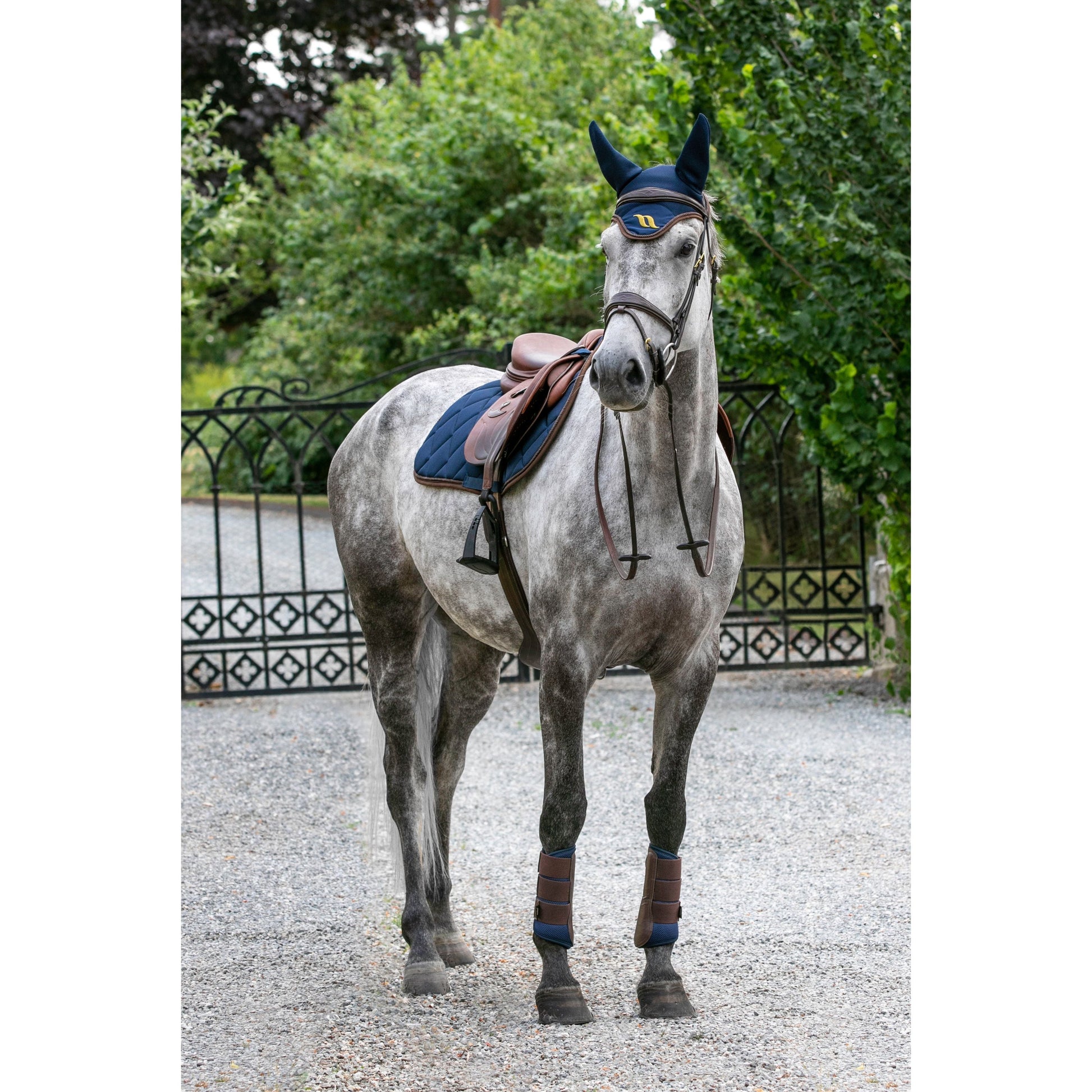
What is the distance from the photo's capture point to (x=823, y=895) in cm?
448

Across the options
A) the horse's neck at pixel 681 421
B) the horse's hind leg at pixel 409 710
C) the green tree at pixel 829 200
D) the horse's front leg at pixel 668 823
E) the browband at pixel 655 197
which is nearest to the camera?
the browband at pixel 655 197

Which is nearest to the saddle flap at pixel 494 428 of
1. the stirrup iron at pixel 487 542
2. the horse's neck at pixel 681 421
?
the stirrup iron at pixel 487 542

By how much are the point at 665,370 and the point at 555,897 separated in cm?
151

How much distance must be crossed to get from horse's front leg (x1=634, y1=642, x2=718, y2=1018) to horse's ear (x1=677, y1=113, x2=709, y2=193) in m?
1.29

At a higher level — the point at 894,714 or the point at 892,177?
the point at 892,177

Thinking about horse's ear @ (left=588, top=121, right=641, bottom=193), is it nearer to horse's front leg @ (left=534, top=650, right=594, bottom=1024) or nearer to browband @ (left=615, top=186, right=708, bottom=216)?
browband @ (left=615, top=186, right=708, bottom=216)

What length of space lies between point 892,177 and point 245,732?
5091mm

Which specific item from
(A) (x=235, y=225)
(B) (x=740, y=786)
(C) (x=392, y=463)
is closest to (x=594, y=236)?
(A) (x=235, y=225)

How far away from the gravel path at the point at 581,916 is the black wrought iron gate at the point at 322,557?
0.87 metres

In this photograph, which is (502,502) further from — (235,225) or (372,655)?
(235,225)

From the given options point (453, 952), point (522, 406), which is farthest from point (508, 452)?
point (453, 952)

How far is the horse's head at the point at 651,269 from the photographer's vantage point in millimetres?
2732

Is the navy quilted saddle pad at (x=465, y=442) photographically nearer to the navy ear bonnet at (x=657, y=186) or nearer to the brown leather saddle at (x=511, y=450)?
the brown leather saddle at (x=511, y=450)

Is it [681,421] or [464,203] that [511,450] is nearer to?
[681,421]
